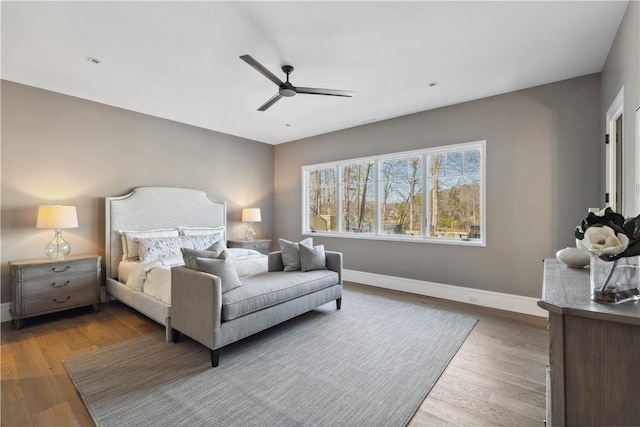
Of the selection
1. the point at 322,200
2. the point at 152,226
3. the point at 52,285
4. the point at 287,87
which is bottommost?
the point at 52,285

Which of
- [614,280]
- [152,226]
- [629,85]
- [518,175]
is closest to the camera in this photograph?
[614,280]

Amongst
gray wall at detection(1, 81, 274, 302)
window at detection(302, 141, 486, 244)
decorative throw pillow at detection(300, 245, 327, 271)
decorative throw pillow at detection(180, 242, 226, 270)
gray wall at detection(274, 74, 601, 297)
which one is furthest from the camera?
window at detection(302, 141, 486, 244)

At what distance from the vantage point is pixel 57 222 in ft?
10.9

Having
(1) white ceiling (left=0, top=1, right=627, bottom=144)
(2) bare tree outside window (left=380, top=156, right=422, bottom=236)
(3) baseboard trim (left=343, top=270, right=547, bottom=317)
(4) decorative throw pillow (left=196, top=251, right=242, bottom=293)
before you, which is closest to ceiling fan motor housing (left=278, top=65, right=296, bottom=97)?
(1) white ceiling (left=0, top=1, right=627, bottom=144)

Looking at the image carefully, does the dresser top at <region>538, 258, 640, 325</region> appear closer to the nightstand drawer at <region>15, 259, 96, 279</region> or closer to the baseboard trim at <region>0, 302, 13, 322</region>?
the nightstand drawer at <region>15, 259, 96, 279</region>

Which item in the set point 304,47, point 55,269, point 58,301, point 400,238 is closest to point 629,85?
point 304,47

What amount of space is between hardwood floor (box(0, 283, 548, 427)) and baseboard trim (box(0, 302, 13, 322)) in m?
0.10

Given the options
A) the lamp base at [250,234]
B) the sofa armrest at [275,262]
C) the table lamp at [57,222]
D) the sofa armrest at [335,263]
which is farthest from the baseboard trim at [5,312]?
the sofa armrest at [335,263]

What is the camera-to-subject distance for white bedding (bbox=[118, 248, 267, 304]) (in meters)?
3.05

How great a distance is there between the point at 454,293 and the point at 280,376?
2.91 meters

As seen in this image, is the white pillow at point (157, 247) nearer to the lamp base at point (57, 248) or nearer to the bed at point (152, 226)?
the bed at point (152, 226)

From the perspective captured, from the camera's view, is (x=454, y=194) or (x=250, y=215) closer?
(x=454, y=194)

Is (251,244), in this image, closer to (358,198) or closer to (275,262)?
(275,262)

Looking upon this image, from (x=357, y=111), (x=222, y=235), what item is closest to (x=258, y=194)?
(x=222, y=235)
